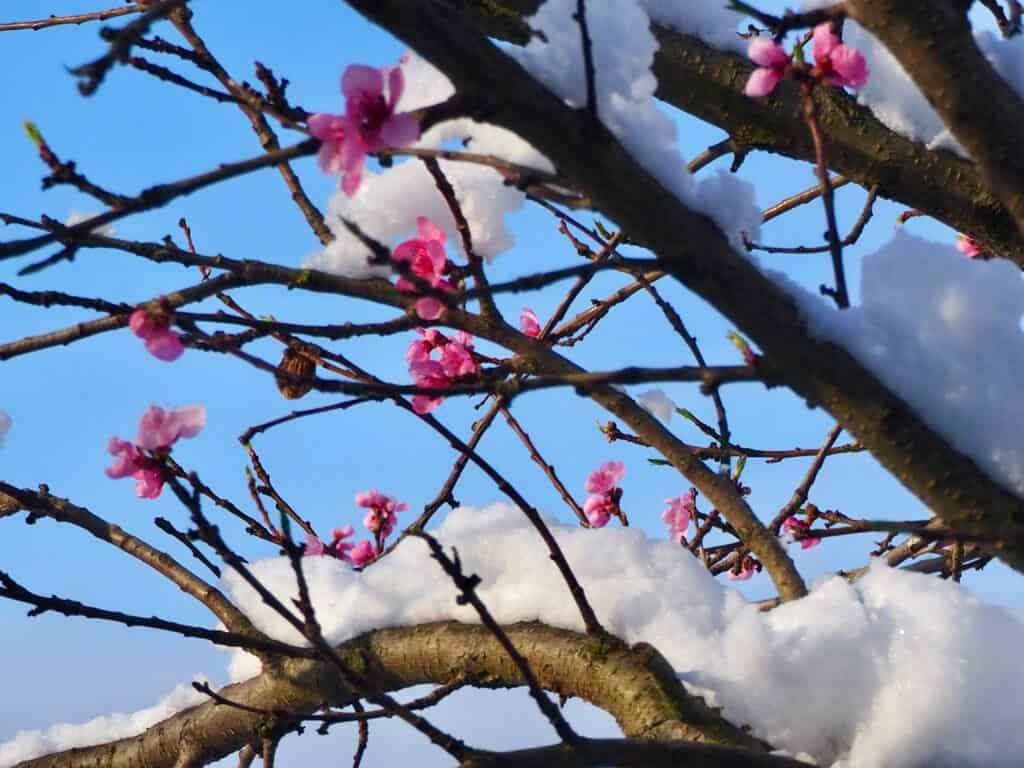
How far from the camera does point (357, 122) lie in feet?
3.82

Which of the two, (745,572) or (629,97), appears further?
(745,572)

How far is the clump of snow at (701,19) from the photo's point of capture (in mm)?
2230

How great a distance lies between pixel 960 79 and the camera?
3.95 feet

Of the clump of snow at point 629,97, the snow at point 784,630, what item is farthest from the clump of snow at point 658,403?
the clump of snow at point 629,97

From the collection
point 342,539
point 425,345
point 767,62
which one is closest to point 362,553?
point 342,539

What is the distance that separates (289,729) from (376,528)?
1.40 m

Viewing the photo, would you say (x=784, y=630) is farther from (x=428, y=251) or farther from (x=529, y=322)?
(x=529, y=322)

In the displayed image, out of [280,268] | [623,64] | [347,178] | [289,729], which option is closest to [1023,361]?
[623,64]

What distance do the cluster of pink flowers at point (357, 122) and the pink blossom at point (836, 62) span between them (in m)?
0.71

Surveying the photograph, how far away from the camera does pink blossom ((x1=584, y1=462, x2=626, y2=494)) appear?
120 inches

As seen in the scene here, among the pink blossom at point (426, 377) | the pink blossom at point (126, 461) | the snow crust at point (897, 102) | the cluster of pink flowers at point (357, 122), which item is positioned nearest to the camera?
the cluster of pink flowers at point (357, 122)

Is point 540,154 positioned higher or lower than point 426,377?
lower

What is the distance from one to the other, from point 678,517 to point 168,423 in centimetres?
215

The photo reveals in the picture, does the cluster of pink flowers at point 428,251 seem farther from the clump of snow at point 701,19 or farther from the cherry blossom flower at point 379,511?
the cherry blossom flower at point 379,511
